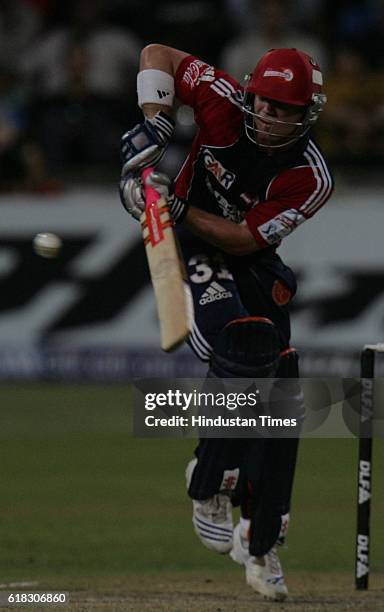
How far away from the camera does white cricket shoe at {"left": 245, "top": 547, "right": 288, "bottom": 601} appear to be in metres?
6.34

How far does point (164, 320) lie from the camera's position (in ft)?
18.6

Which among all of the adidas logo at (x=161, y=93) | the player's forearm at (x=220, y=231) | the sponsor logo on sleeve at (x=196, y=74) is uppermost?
the sponsor logo on sleeve at (x=196, y=74)

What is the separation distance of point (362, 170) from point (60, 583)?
6.51 metres

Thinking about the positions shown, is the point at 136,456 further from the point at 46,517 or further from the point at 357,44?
the point at 357,44

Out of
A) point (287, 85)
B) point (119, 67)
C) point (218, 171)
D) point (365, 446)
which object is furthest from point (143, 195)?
point (119, 67)

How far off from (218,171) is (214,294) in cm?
55

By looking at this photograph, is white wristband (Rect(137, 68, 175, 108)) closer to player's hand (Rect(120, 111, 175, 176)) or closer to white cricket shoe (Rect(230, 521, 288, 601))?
player's hand (Rect(120, 111, 175, 176))

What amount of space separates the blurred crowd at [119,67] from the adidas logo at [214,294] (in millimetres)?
5446

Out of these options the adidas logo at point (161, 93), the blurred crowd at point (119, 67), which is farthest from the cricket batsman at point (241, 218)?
the blurred crowd at point (119, 67)

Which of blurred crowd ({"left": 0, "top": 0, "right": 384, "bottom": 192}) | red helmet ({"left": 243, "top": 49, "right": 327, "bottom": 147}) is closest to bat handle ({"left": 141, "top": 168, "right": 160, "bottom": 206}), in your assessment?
red helmet ({"left": 243, "top": 49, "right": 327, "bottom": 147})

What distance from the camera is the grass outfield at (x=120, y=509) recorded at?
22.8ft

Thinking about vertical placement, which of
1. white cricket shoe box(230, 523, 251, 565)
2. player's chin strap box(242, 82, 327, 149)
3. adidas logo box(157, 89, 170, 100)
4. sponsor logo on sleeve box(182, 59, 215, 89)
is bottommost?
white cricket shoe box(230, 523, 251, 565)

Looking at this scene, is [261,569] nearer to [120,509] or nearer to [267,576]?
[267,576]

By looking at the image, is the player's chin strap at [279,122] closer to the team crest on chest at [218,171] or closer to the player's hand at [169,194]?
the team crest on chest at [218,171]
